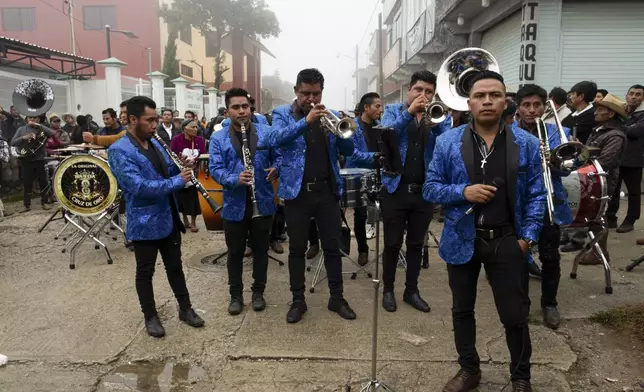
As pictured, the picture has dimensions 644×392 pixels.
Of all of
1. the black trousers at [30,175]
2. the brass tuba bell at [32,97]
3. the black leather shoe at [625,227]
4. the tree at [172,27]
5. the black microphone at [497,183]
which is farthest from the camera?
the tree at [172,27]

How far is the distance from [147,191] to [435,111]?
2382 millimetres

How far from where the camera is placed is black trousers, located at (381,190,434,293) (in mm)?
4520

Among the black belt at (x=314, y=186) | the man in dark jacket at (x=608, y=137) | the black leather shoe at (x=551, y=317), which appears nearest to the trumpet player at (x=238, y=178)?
the black belt at (x=314, y=186)

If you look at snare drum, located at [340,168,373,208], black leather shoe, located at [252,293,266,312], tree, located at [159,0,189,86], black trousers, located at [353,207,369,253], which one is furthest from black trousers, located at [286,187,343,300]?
tree, located at [159,0,189,86]

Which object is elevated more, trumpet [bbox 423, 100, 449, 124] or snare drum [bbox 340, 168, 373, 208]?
trumpet [bbox 423, 100, 449, 124]

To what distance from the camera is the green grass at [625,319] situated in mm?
4133

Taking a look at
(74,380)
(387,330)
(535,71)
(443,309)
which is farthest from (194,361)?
(535,71)

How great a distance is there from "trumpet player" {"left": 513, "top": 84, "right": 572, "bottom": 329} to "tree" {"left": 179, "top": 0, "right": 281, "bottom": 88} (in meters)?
31.6

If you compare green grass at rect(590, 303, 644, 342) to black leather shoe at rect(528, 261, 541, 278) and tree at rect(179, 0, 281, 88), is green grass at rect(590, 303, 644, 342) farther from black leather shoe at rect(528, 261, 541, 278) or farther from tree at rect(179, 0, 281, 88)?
tree at rect(179, 0, 281, 88)

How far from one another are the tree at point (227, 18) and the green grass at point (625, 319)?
106 feet

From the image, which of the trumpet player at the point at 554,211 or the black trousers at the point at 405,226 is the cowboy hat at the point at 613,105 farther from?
the black trousers at the point at 405,226

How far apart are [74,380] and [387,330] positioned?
238cm

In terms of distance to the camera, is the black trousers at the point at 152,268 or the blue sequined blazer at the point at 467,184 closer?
the blue sequined blazer at the point at 467,184

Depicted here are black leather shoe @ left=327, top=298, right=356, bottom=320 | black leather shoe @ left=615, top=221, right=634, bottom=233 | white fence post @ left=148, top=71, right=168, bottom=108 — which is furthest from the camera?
white fence post @ left=148, top=71, right=168, bottom=108
